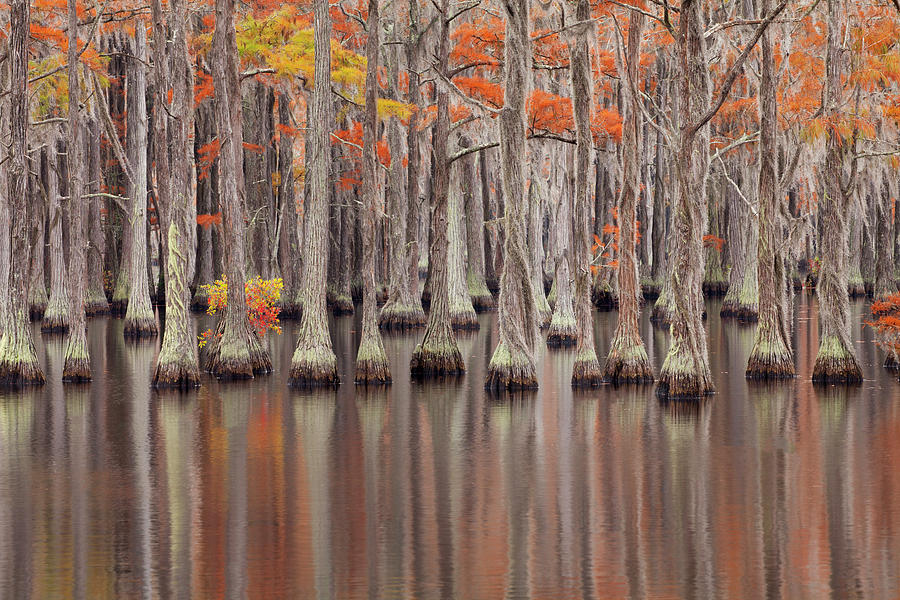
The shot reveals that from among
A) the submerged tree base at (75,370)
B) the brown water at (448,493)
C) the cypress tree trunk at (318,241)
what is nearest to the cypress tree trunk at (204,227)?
the submerged tree base at (75,370)

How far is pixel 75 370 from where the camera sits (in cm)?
2317

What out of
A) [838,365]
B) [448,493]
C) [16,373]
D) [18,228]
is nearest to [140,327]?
[16,373]

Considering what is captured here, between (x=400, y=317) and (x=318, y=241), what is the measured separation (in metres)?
12.4

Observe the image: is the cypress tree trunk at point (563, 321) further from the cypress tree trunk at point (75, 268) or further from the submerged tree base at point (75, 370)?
the submerged tree base at point (75, 370)

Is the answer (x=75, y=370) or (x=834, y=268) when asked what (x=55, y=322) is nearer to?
(x=75, y=370)

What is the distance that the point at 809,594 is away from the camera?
943 centimetres

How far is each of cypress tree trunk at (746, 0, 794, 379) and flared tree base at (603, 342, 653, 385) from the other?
2171mm

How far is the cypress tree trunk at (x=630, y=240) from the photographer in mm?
21828

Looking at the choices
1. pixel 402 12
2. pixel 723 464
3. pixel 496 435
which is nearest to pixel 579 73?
pixel 496 435

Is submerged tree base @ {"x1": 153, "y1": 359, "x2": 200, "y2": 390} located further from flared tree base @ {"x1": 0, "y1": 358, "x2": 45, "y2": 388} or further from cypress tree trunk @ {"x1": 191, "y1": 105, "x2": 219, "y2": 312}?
cypress tree trunk @ {"x1": 191, "y1": 105, "x2": 219, "y2": 312}

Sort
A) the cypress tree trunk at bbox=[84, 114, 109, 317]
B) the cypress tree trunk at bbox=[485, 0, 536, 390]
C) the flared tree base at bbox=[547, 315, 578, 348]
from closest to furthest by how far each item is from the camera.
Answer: the cypress tree trunk at bbox=[485, 0, 536, 390] → the flared tree base at bbox=[547, 315, 578, 348] → the cypress tree trunk at bbox=[84, 114, 109, 317]

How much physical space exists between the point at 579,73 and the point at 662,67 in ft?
82.4

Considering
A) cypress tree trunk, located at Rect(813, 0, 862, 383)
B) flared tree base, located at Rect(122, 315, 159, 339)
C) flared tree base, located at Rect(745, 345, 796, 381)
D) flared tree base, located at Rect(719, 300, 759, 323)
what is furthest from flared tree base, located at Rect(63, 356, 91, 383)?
flared tree base, located at Rect(719, 300, 759, 323)

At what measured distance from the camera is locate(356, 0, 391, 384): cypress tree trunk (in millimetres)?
22094
